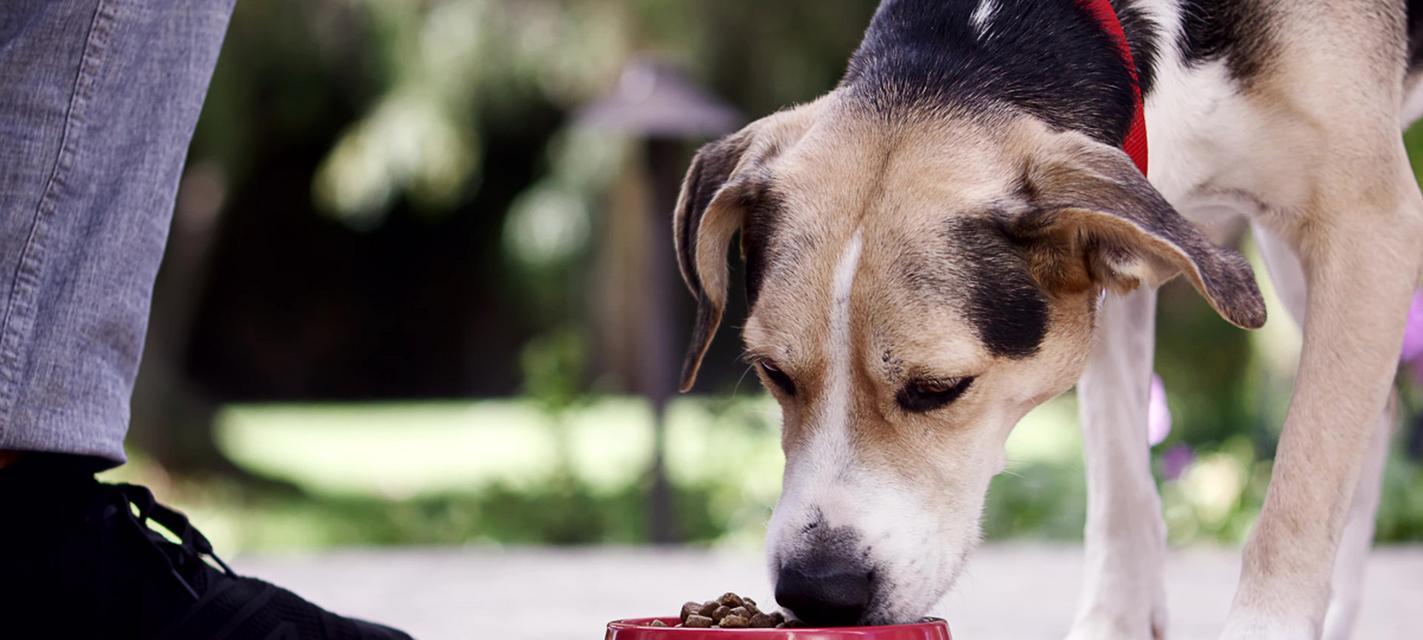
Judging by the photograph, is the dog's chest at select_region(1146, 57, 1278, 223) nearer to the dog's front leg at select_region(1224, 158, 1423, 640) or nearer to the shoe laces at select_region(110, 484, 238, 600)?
the dog's front leg at select_region(1224, 158, 1423, 640)

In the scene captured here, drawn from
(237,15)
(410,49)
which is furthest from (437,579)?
(237,15)

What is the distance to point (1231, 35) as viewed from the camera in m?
2.91

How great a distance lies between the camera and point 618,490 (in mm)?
9680

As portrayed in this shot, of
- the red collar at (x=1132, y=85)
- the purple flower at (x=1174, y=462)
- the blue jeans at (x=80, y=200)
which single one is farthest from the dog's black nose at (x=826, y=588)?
the purple flower at (x=1174, y=462)

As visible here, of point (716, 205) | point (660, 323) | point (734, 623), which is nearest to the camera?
point (734, 623)

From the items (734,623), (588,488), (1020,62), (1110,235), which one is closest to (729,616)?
(734,623)

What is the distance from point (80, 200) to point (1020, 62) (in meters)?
1.64

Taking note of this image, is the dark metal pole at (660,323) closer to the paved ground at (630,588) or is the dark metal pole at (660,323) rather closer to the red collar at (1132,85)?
the paved ground at (630,588)

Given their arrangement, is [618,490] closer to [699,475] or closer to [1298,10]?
[699,475]

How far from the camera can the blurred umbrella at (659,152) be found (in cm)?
807

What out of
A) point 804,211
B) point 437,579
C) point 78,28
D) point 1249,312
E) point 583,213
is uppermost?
point 583,213

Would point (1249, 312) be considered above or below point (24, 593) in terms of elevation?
above

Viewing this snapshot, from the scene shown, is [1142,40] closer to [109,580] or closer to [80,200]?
[80,200]

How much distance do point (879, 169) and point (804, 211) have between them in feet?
0.49
